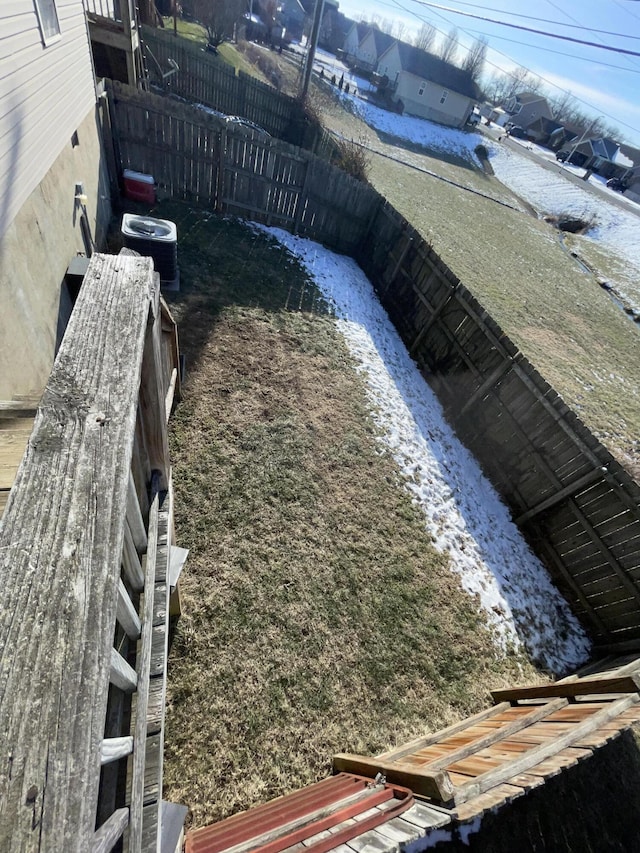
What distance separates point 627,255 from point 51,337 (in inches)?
1171

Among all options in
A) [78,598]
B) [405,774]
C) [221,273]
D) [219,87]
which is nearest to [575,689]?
[405,774]

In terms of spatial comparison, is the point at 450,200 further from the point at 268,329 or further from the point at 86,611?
the point at 86,611

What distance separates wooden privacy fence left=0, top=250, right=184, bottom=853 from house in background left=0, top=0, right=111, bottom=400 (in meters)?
3.02

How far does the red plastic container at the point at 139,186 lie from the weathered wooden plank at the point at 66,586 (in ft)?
29.3

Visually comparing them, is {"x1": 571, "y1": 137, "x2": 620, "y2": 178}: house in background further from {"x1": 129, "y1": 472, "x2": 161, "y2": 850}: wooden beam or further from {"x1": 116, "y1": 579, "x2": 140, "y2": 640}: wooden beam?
{"x1": 116, "y1": 579, "x2": 140, "y2": 640}: wooden beam

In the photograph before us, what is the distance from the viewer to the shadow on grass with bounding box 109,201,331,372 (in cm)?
638

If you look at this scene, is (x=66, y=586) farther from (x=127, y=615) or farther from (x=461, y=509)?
(x=461, y=509)

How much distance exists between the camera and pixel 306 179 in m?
9.28

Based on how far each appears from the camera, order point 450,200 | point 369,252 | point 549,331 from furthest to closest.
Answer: point 450,200 < point 549,331 < point 369,252

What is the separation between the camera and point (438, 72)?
39.2 metres

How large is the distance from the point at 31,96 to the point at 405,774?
22.9 feet

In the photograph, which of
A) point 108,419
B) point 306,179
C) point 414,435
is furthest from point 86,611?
point 306,179

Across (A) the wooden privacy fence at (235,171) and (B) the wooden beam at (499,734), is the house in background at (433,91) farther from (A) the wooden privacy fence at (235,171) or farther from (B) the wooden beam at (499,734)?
(B) the wooden beam at (499,734)

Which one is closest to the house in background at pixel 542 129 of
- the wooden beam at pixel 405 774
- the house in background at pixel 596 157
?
the house in background at pixel 596 157
